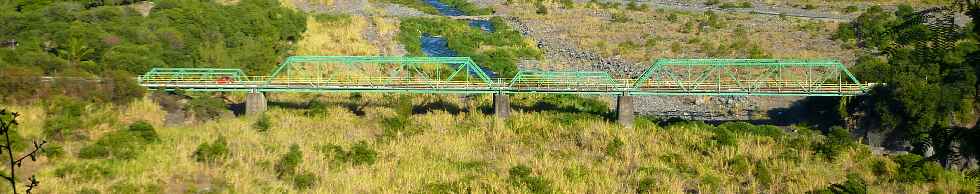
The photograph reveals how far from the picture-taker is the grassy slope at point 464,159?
90.7 feet

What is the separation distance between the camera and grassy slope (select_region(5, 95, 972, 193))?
90.7ft

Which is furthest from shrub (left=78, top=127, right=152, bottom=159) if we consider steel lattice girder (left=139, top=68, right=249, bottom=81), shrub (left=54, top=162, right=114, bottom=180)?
steel lattice girder (left=139, top=68, right=249, bottom=81)

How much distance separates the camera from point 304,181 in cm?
2762

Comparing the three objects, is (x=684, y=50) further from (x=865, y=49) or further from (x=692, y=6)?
(x=692, y=6)

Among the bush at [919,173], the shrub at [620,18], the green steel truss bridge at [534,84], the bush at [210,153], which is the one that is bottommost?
the bush at [919,173]

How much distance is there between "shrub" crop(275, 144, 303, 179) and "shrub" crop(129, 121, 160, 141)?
18.4 feet

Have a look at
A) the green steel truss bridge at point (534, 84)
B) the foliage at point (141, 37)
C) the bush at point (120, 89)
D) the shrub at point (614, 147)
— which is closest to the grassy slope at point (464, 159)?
the shrub at point (614, 147)

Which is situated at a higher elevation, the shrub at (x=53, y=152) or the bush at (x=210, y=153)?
the shrub at (x=53, y=152)

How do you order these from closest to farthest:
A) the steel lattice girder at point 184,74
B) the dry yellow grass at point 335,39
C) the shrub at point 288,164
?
the shrub at point 288,164
the steel lattice girder at point 184,74
the dry yellow grass at point 335,39

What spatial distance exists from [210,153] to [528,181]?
36.6ft

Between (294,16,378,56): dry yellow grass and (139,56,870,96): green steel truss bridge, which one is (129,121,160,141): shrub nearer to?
(139,56,870,96): green steel truss bridge

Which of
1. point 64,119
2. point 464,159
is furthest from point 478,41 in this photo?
point 64,119

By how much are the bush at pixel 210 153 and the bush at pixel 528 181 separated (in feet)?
32.9

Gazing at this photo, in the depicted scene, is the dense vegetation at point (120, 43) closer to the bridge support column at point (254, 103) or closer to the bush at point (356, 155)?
the bridge support column at point (254, 103)
